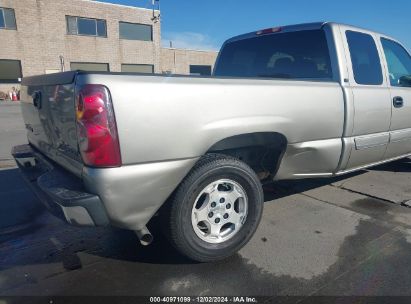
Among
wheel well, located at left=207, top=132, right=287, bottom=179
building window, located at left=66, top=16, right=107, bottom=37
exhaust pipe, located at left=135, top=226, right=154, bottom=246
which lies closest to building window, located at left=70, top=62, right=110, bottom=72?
building window, located at left=66, top=16, right=107, bottom=37

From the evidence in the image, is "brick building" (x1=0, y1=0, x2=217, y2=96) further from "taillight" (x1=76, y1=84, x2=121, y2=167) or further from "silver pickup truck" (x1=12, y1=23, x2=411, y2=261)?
"taillight" (x1=76, y1=84, x2=121, y2=167)

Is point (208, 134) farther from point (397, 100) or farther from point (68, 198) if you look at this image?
point (397, 100)

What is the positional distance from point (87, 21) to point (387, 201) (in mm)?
30547

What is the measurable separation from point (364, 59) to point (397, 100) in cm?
69

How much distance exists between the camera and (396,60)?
4.41m

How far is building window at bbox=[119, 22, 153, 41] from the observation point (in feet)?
103

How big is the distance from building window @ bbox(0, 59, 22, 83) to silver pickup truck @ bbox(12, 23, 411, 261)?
92.1 ft

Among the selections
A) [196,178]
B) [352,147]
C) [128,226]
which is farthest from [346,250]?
[128,226]

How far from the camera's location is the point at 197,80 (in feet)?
7.83

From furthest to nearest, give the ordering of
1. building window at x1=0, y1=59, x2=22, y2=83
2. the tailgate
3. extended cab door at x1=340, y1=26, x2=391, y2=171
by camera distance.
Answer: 1. building window at x1=0, y1=59, x2=22, y2=83
2. extended cab door at x1=340, y1=26, x2=391, y2=171
3. the tailgate

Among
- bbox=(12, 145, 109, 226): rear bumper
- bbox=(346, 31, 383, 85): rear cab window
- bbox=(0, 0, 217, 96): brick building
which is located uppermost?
bbox=(0, 0, 217, 96): brick building

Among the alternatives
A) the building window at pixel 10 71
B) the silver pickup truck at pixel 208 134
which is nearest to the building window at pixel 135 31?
the building window at pixel 10 71

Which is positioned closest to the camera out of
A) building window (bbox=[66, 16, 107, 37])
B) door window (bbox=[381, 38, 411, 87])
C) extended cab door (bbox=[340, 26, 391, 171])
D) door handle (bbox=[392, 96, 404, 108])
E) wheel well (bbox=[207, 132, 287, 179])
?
wheel well (bbox=[207, 132, 287, 179])

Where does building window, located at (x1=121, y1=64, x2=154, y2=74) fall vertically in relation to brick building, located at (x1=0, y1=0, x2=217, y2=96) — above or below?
below
